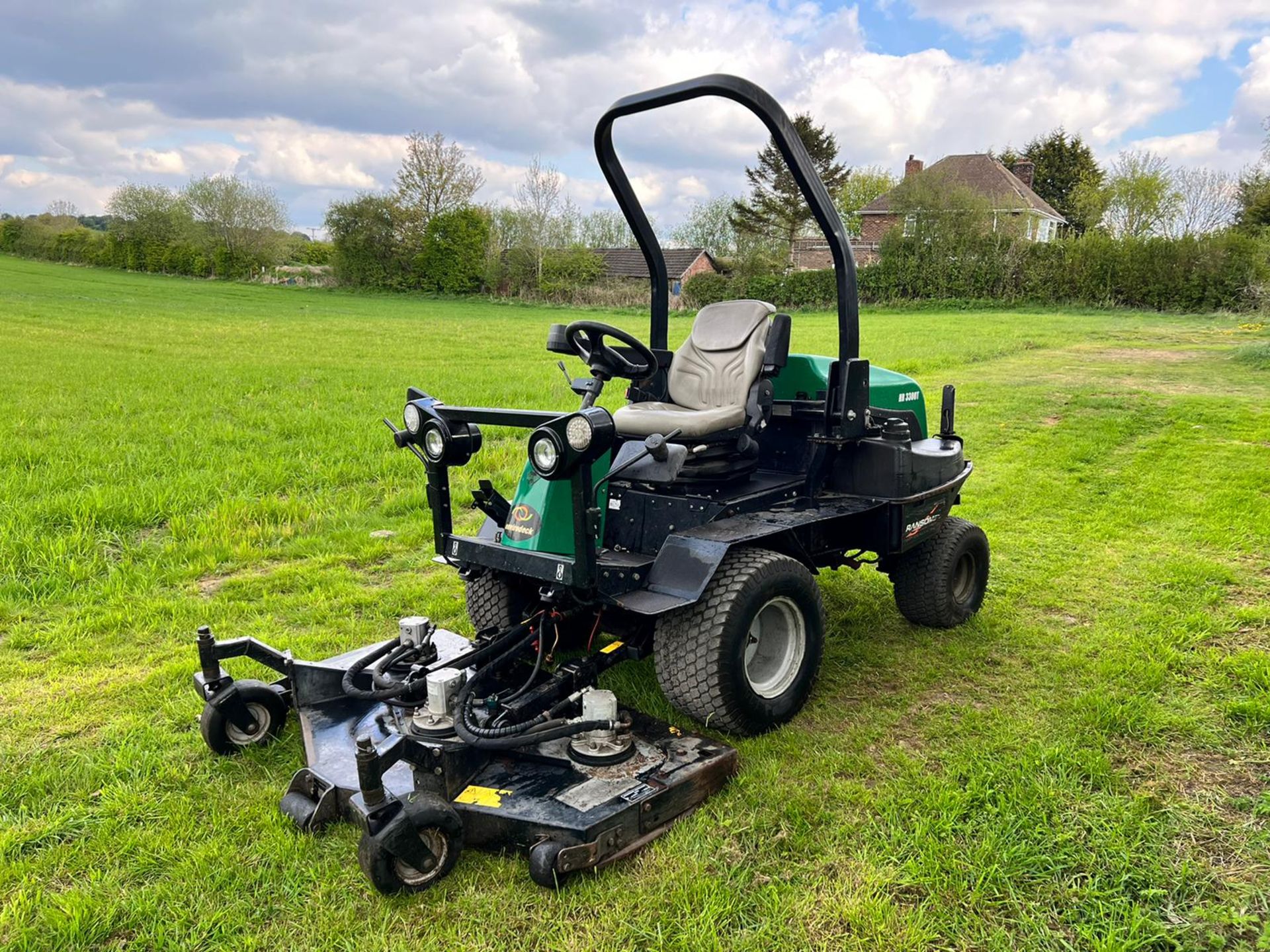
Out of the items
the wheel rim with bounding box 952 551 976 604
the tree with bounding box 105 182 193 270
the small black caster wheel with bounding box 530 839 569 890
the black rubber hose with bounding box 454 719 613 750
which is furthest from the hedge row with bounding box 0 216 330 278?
the small black caster wheel with bounding box 530 839 569 890

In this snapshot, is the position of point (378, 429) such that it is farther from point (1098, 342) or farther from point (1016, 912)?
point (1098, 342)

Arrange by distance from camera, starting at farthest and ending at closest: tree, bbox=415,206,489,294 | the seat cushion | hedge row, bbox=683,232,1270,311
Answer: tree, bbox=415,206,489,294, hedge row, bbox=683,232,1270,311, the seat cushion

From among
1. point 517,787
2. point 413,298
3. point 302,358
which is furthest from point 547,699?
point 413,298

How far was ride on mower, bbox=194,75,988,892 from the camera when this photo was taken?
105 inches

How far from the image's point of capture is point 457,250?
41.5 m

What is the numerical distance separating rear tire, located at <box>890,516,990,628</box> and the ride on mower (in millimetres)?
11

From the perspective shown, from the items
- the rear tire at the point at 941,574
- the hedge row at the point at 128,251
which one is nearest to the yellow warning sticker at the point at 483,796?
the rear tire at the point at 941,574

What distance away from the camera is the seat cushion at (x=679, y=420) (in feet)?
12.0

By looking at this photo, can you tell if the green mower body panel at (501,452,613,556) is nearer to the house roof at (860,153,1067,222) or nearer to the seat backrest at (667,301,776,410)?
the seat backrest at (667,301,776,410)

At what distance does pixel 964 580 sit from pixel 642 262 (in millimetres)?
36230

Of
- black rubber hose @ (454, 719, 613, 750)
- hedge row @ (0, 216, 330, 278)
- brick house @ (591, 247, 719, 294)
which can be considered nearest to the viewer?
black rubber hose @ (454, 719, 613, 750)

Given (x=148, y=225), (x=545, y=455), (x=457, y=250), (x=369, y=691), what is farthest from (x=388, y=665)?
(x=148, y=225)

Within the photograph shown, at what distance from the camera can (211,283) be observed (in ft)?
156

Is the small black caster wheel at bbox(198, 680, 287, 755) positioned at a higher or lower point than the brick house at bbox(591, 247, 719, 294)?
lower
